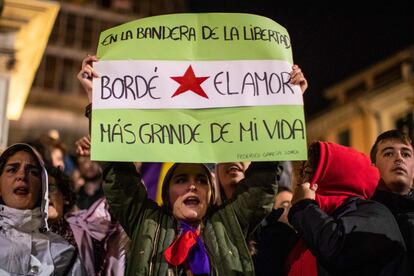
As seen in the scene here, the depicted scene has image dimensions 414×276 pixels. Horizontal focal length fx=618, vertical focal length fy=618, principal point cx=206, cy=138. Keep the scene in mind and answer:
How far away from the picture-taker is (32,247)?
324 cm

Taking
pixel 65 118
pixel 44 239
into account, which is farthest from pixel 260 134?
pixel 65 118

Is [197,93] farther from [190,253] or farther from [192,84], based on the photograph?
[190,253]

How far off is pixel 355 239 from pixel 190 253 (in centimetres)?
81

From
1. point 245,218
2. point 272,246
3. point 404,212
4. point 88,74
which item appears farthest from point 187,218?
point 404,212

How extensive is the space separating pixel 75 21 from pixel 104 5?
1956 millimetres

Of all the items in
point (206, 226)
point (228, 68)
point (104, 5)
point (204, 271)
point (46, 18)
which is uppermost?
point (104, 5)

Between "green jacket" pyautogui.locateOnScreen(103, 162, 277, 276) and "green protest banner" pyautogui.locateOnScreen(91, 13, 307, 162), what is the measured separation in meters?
0.21

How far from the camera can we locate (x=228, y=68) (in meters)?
3.32

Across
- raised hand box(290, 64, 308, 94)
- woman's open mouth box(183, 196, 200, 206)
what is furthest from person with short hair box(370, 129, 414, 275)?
woman's open mouth box(183, 196, 200, 206)

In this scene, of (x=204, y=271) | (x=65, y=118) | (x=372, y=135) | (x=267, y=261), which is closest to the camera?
(x=204, y=271)

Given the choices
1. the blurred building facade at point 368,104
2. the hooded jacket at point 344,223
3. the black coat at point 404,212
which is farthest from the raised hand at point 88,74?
the blurred building facade at point 368,104

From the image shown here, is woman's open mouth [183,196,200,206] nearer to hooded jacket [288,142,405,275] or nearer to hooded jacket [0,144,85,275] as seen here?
hooded jacket [288,142,405,275]

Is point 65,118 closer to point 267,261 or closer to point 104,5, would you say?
point 104,5

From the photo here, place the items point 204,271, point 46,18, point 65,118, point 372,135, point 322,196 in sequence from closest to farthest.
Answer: point 204,271 < point 322,196 < point 46,18 < point 372,135 < point 65,118
